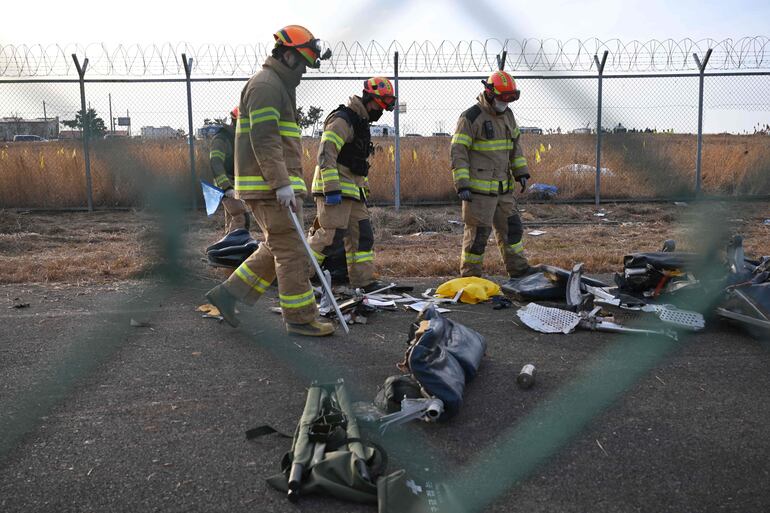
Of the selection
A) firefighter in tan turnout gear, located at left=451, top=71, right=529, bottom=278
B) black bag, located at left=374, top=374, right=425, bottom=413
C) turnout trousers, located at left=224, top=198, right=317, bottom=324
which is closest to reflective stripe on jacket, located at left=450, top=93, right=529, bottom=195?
firefighter in tan turnout gear, located at left=451, top=71, right=529, bottom=278

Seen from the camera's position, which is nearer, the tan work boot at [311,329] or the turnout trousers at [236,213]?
the tan work boot at [311,329]

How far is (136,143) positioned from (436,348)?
1.80m

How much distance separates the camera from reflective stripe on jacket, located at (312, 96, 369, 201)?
5.32m

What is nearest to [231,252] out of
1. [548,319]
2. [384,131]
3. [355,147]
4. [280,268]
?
[355,147]

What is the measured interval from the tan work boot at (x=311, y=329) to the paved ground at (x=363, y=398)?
0.14 meters

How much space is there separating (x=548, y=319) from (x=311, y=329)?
1584 millimetres

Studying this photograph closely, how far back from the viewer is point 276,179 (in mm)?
4121

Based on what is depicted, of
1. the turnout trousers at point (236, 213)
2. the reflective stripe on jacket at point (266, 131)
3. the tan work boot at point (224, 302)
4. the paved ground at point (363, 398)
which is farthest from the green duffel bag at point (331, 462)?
the turnout trousers at point (236, 213)

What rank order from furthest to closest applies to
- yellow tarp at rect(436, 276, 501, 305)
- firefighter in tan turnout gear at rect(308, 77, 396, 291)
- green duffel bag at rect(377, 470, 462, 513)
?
yellow tarp at rect(436, 276, 501, 305)
firefighter in tan turnout gear at rect(308, 77, 396, 291)
green duffel bag at rect(377, 470, 462, 513)

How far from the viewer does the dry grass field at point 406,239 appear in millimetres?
6801

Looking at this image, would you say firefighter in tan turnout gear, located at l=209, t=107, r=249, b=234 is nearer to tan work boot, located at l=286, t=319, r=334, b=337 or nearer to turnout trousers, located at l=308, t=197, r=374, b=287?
turnout trousers, located at l=308, t=197, r=374, b=287

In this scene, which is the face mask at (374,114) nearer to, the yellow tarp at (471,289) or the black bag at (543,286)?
the yellow tarp at (471,289)

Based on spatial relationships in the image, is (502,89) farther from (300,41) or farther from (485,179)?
(300,41)

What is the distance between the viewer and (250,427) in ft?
10.1
